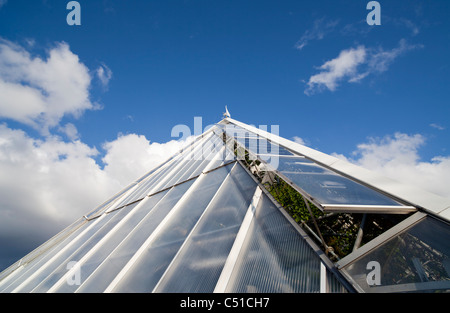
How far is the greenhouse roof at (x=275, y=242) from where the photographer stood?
7.26ft

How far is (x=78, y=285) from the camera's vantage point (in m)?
4.15

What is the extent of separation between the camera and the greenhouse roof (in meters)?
2.21

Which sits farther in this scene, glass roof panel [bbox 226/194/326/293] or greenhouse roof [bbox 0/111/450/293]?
glass roof panel [bbox 226/194/326/293]

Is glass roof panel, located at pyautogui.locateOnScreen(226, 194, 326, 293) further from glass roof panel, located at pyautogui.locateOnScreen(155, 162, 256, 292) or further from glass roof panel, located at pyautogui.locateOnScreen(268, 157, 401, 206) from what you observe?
glass roof panel, located at pyautogui.locateOnScreen(268, 157, 401, 206)

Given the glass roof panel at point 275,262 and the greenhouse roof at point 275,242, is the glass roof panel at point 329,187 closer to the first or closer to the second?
the greenhouse roof at point 275,242

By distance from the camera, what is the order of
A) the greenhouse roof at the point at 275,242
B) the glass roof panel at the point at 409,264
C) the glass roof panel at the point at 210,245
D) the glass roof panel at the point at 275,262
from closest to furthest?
1. the glass roof panel at the point at 409,264
2. the greenhouse roof at the point at 275,242
3. the glass roof panel at the point at 275,262
4. the glass roof panel at the point at 210,245

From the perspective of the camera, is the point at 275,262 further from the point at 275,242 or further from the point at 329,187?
the point at 329,187

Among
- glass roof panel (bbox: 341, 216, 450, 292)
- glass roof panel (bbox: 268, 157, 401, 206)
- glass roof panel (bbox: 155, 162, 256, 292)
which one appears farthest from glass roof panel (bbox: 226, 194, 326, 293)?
glass roof panel (bbox: 268, 157, 401, 206)

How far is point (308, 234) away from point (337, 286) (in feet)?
2.76

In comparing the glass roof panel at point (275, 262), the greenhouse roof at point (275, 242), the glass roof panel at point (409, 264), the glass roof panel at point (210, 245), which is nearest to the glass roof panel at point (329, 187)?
the greenhouse roof at point (275, 242)

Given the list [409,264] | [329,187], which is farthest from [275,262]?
[329,187]

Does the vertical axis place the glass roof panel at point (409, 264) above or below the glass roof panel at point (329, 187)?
below
